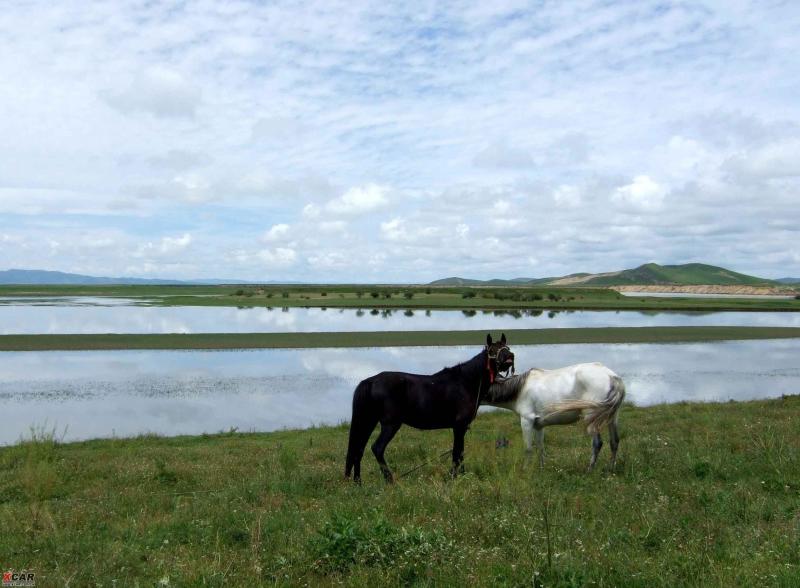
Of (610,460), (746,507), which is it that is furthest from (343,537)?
(610,460)

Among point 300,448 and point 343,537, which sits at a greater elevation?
point 343,537

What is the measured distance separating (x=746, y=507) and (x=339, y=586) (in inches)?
189

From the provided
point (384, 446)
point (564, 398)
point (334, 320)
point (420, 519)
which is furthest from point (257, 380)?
point (334, 320)

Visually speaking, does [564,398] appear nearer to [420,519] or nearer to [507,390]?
[507,390]

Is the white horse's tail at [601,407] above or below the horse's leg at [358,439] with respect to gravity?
above

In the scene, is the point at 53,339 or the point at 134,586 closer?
the point at 134,586

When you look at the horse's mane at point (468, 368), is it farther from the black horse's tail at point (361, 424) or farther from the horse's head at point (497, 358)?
the black horse's tail at point (361, 424)

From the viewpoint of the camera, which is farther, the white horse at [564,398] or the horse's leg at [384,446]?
the white horse at [564,398]

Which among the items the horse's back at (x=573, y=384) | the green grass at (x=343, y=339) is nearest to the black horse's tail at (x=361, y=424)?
the horse's back at (x=573, y=384)

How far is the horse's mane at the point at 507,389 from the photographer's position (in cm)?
1118

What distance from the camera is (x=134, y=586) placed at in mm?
5367

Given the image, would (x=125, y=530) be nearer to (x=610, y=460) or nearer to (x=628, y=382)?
(x=610, y=460)

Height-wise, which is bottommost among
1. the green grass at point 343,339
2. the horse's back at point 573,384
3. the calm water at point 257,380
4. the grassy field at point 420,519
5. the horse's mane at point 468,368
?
the calm water at point 257,380

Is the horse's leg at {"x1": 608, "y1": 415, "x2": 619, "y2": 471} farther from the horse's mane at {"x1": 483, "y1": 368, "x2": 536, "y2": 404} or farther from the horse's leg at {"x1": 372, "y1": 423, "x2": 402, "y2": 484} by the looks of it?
the horse's leg at {"x1": 372, "y1": 423, "x2": 402, "y2": 484}
